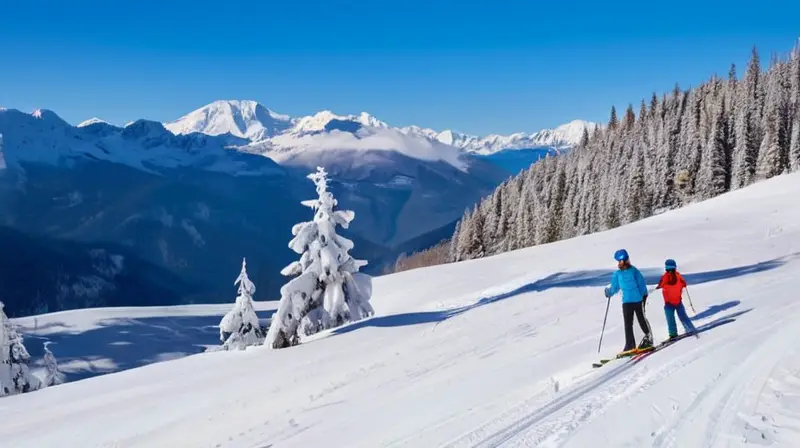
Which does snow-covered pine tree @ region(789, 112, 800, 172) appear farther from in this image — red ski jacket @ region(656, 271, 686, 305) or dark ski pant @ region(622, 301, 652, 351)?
dark ski pant @ region(622, 301, 652, 351)

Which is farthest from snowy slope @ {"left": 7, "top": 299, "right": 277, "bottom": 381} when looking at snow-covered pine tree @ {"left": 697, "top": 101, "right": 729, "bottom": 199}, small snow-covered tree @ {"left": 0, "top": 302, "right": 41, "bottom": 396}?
snow-covered pine tree @ {"left": 697, "top": 101, "right": 729, "bottom": 199}

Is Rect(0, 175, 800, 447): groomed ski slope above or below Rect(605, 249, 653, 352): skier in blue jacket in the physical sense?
below

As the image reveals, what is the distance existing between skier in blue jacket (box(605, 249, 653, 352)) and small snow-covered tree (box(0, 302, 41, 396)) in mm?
29949

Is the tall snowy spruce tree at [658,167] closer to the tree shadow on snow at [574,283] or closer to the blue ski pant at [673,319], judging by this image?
the tree shadow on snow at [574,283]

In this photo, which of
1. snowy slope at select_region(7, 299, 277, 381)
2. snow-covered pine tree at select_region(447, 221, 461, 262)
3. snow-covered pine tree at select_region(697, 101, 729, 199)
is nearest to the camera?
snowy slope at select_region(7, 299, 277, 381)

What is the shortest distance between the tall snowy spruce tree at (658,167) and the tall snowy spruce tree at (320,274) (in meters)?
56.4

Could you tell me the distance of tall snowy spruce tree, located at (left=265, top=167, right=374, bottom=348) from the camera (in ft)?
68.5

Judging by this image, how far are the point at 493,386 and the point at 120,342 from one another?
145 feet

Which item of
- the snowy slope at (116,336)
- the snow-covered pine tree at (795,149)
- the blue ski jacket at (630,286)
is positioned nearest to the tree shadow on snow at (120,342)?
the snowy slope at (116,336)

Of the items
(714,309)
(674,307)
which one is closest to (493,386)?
(674,307)

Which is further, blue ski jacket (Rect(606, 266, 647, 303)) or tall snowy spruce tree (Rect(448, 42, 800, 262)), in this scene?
tall snowy spruce tree (Rect(448, 42, 800, 262))

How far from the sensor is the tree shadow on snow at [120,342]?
43.5 m

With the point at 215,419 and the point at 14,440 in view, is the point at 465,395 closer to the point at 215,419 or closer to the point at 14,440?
the point at 215,419

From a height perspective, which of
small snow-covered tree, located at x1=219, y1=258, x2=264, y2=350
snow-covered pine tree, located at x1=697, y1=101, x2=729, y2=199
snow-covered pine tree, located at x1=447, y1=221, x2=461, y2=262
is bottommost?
small snow-covered tree, located at x1=219, y1=258, x2=264, y2=350
